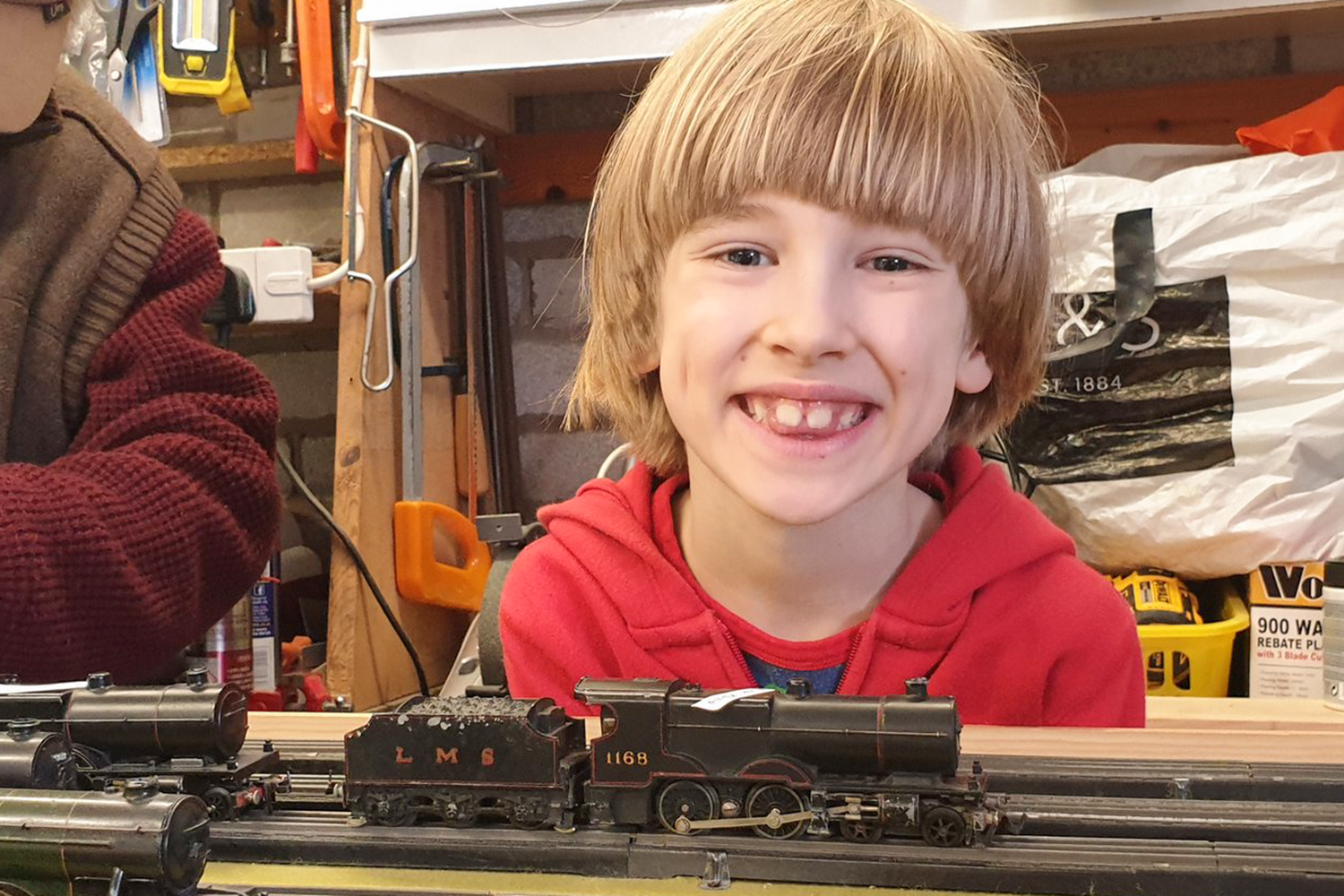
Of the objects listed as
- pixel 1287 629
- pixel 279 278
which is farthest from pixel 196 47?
pixel 1287 629

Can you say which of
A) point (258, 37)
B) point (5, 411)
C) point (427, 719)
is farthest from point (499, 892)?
point (258, 37)

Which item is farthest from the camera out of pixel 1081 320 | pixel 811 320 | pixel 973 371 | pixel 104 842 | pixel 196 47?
pixel 196 47

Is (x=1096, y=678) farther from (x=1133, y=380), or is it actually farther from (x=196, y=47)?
(x=196, y=47)

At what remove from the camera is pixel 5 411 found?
48.9 inches

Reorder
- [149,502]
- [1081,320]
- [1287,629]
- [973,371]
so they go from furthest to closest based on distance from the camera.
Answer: [1081,320] → [1287,629] → [149,502] → [973,371]

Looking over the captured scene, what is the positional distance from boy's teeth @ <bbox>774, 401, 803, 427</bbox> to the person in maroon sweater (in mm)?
700

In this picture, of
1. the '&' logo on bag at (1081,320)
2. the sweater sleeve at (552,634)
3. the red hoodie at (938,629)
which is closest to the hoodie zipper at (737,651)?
the red hoodie at (938,629)

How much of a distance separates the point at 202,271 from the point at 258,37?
0.96 m

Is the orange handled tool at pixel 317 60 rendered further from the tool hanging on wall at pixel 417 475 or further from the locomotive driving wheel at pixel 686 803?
the locomotive driving wheel at pixel 686 803

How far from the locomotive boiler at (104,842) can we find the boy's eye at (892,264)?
0.56m

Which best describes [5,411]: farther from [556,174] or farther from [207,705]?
[556,174]

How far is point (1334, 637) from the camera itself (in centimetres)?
102

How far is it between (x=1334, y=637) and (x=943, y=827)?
1.98ft

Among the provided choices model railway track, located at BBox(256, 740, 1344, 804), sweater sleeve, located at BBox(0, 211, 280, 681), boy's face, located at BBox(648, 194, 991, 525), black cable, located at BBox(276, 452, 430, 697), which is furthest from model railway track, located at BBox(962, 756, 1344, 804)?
black cable, located at BBox(276, 452, 430, 697)
